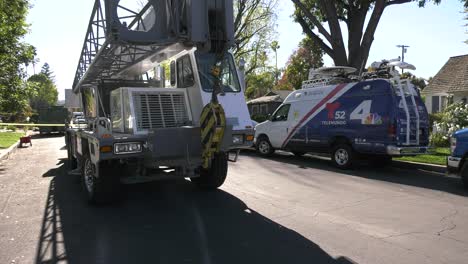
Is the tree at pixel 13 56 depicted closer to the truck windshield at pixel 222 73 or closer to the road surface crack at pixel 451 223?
the truck windshield at pixel 222 73

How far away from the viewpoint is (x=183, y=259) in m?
4.50

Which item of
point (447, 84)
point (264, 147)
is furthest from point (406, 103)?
point (447, 84)

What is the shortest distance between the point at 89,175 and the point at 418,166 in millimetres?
8964

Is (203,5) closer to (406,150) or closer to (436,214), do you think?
(436,214)

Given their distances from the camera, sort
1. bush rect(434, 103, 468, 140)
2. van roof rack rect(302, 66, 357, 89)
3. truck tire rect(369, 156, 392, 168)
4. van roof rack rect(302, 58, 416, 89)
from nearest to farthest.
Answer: van roof rack rect(302, 58, 416, 89) → truck tire rect(369, 156, 392, 168) → van roof rack rect(302, 66, 357, 89) → bush rect(434, 103, 468, 140)

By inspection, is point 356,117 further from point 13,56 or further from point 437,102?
point 437,102

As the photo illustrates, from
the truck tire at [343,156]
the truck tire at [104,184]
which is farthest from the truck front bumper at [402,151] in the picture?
the truck tire at [104,184]

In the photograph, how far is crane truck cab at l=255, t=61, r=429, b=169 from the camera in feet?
34.5

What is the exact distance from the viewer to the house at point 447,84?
86.9 feet

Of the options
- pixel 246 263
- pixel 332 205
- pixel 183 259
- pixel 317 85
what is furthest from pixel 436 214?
pixel 317 85

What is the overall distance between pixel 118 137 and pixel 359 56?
12818mm

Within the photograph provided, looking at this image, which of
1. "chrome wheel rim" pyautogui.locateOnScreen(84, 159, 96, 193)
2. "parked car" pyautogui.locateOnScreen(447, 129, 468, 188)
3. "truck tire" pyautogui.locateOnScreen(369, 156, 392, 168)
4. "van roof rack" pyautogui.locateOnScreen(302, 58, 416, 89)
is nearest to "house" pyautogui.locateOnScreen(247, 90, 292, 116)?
"van roof rack" pyautogui.locateOnScreen(302, 58, 416, 89)

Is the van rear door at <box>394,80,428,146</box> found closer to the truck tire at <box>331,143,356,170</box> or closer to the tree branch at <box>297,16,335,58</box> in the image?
the truck tire at <box>331,143,356,170</box>

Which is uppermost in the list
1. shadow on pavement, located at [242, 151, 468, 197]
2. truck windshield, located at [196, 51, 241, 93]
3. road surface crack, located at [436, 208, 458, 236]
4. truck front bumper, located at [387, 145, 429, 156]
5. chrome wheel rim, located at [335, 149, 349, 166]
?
truck windshield, located at [196, 51, 241, 93]
